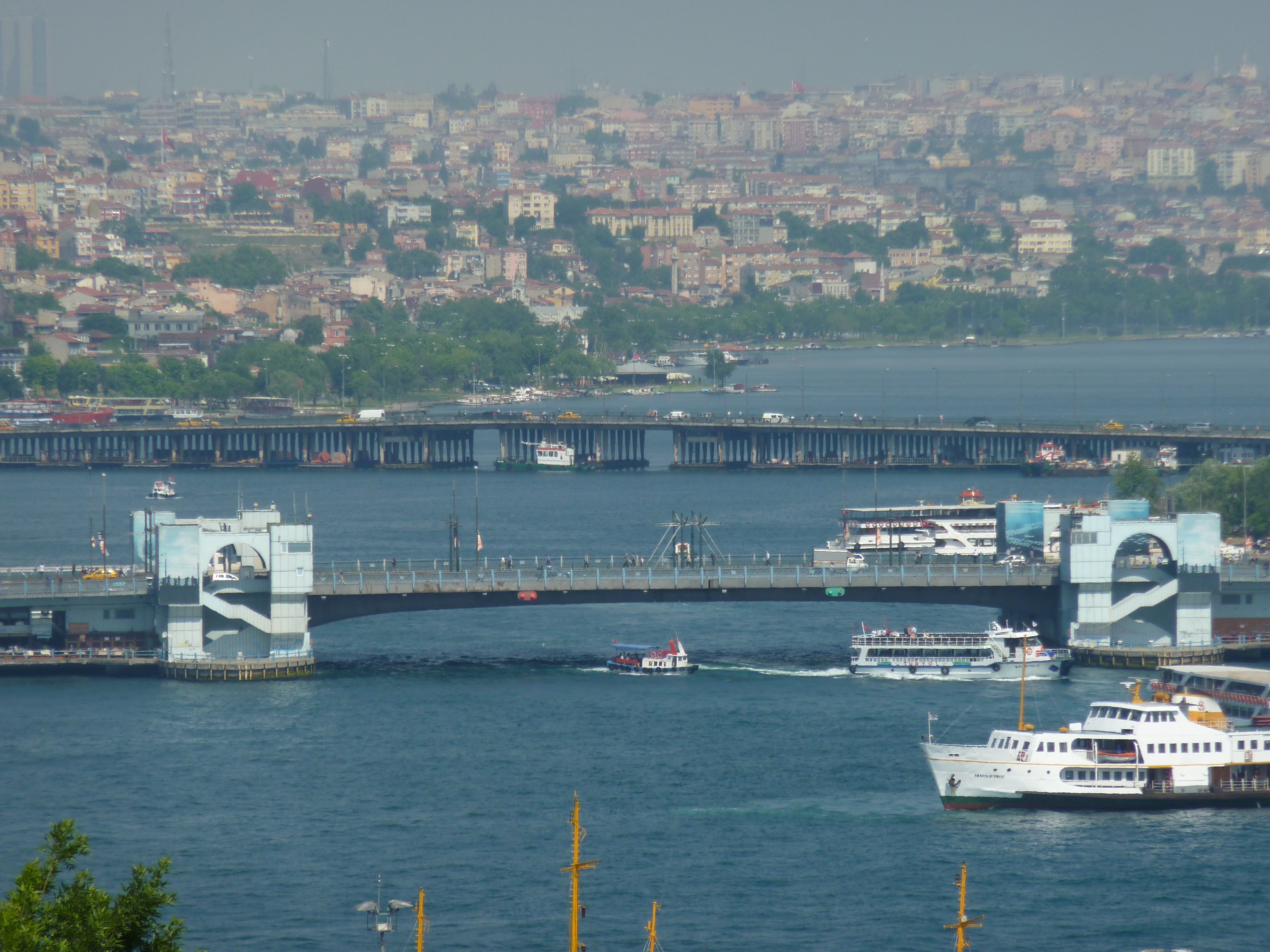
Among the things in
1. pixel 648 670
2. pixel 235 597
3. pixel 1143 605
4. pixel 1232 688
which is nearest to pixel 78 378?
pixel 235 597

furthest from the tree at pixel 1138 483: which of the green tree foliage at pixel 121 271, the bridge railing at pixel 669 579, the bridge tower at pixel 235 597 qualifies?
the green tree foliage at pixel 121 271

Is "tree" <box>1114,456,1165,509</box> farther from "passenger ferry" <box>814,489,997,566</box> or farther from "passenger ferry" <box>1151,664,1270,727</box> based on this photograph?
"passenger ferry" <box>1151,664,1270,727</box>

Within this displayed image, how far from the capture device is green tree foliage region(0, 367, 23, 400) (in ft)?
345

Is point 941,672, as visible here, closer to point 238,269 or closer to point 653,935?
point 653,935

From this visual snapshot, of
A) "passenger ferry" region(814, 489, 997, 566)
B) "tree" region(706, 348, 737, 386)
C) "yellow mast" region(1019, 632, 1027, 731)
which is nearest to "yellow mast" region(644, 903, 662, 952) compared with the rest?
"yellow mast" region(1019, 632, 1027, 731)

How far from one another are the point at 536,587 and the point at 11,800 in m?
11.1

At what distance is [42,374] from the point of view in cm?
10638

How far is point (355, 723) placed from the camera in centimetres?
3372

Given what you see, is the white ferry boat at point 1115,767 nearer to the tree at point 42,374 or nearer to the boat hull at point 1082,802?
the boat hull at point 1082,802

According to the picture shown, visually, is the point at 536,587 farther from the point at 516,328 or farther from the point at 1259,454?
the point at 516,328

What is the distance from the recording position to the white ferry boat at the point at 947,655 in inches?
1451

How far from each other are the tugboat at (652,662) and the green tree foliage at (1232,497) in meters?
15.4

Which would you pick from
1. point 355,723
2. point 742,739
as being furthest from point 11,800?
point 742,739

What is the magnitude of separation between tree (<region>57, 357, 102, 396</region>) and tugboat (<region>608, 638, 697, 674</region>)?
238ft
